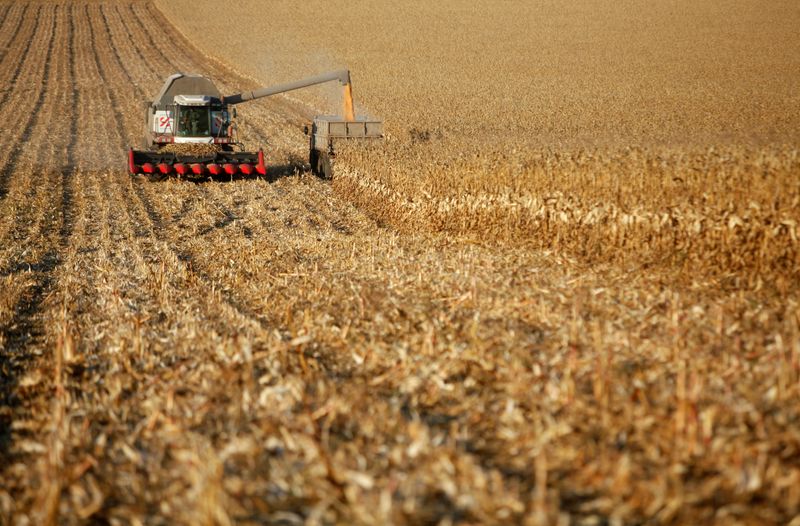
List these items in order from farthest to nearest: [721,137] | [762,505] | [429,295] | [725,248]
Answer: [721,137]
[725,248]
[429,295]
[762,505]

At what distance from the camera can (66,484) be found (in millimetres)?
4289

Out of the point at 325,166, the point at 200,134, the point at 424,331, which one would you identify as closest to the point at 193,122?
the point at 200,134

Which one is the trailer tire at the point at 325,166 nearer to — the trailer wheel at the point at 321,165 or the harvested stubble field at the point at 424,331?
the trailer wheel at the point at 321,165

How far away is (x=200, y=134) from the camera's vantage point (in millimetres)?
18000

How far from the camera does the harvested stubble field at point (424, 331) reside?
148 inches

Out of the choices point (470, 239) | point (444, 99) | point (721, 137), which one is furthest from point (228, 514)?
point (444, 99)

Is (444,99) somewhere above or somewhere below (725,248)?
above

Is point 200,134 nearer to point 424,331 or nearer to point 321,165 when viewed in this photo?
point 321,165

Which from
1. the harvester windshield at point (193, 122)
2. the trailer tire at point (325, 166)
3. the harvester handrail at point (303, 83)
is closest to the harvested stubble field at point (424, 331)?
the trailer tire at point (325, 166)

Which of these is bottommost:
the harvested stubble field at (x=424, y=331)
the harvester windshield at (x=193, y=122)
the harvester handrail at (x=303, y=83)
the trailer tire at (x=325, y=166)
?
the harvested stubble field at (x=424, y=331)

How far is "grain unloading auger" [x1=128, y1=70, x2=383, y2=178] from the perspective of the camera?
16984 mm

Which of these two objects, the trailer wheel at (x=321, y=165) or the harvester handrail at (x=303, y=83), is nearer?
the trailer wheel at (x=321, y=165)

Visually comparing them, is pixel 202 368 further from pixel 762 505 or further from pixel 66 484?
pixel 762 505

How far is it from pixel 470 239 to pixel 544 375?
6.37m
